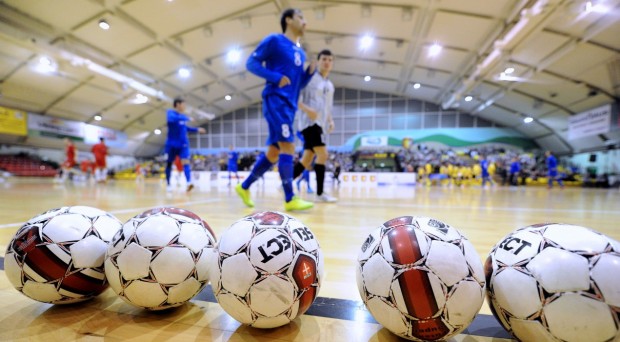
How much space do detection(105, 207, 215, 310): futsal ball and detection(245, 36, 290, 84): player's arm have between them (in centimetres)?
200

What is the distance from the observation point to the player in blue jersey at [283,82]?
111 inches

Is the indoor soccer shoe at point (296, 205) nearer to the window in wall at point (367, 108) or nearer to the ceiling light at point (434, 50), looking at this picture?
the ceiling light at point (434, 50)

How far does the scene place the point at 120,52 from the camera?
42.9 ft

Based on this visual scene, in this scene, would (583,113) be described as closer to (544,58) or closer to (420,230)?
(544,58)

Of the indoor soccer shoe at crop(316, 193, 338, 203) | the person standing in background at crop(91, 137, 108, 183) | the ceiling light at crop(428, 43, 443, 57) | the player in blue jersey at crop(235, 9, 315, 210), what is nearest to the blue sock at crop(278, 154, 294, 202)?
the player in blue jersey at crop(235, 9, 315, 210)

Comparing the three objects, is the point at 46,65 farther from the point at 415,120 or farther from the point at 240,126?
the point at 415,120

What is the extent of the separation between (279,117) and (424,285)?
2.31 m

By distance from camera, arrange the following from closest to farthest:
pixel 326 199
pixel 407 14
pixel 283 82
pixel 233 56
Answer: pixel 283 82, pixel 326 199, pixel 407 14, pixel 233 56

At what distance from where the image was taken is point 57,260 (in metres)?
0.96

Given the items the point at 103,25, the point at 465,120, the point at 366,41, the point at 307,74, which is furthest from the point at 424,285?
the point at 465,120

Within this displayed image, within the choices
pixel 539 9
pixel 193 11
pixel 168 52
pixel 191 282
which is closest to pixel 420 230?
pixel 191 282

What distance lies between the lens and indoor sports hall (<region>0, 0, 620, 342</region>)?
786mm

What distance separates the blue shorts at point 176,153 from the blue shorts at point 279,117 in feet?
13.1

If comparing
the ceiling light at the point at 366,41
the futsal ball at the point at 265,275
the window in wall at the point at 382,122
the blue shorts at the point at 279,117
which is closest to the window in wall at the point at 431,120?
the window in wall at the point at 382,122
